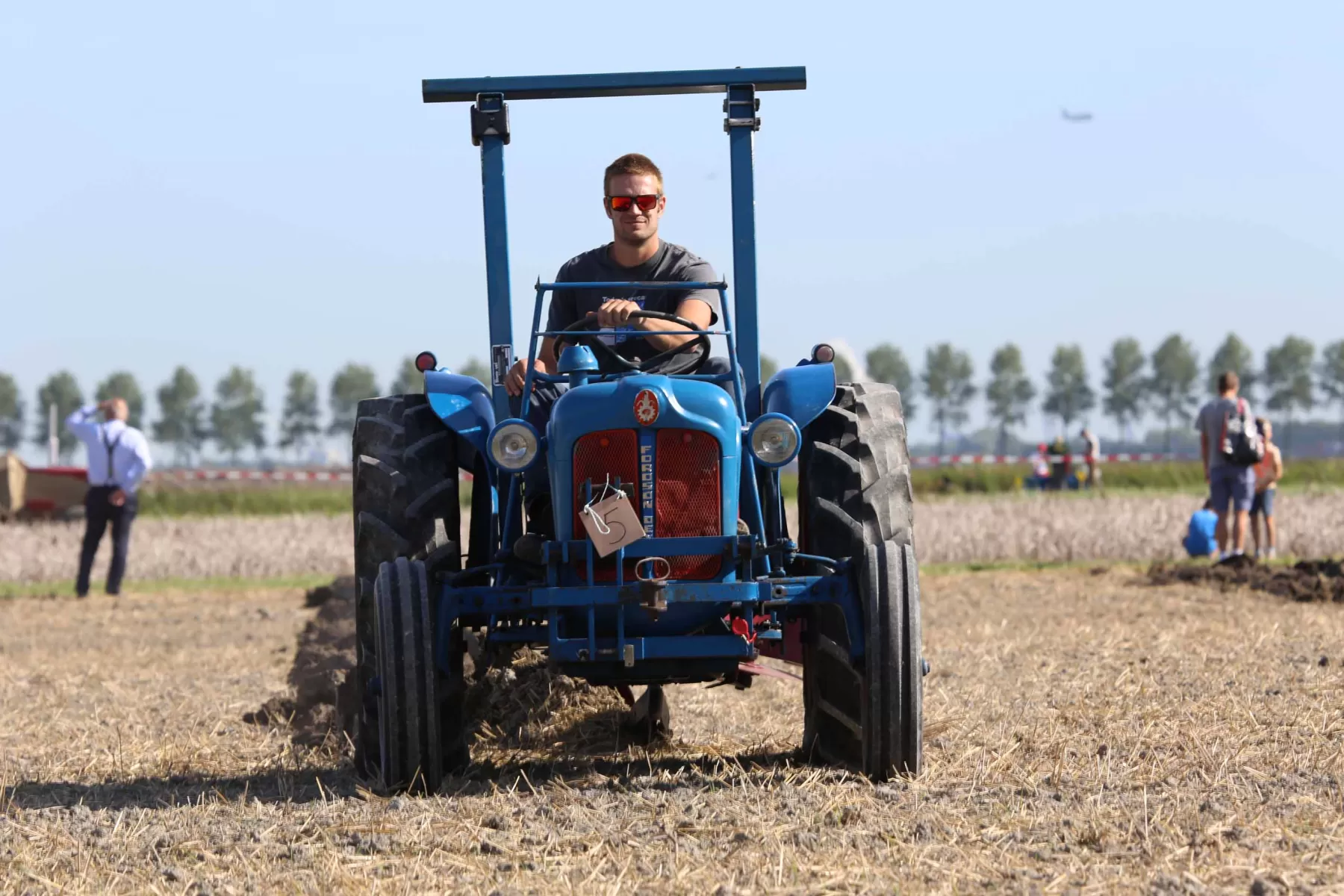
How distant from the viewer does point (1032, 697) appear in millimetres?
8109

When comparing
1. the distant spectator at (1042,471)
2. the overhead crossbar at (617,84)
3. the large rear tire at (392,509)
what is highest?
the overhead crossbar at (617,84)

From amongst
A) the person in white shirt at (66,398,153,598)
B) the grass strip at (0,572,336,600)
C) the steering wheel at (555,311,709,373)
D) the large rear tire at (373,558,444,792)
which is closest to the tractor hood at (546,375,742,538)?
the steering wheel at (555,311,709,373)

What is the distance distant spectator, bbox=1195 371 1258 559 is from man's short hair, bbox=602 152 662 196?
10437mm

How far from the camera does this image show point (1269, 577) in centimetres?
1479

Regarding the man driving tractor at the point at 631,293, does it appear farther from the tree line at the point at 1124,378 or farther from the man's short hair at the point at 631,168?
the tree line at the point at 1124,378

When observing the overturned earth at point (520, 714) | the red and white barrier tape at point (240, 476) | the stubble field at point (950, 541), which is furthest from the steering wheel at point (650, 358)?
the red and white barrier tape at point (240, 476)

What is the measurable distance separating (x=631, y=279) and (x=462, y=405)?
806 millimetres

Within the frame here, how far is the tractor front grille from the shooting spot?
18.4ft

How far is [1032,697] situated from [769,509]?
2559 mm

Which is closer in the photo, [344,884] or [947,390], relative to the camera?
[344,884]

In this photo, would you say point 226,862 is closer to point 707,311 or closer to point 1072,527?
point 707,311

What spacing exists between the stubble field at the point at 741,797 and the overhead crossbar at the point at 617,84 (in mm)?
2324

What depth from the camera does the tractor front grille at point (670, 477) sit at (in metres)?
5.59

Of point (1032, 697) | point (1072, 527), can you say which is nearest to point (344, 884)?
point (1032, 697)
